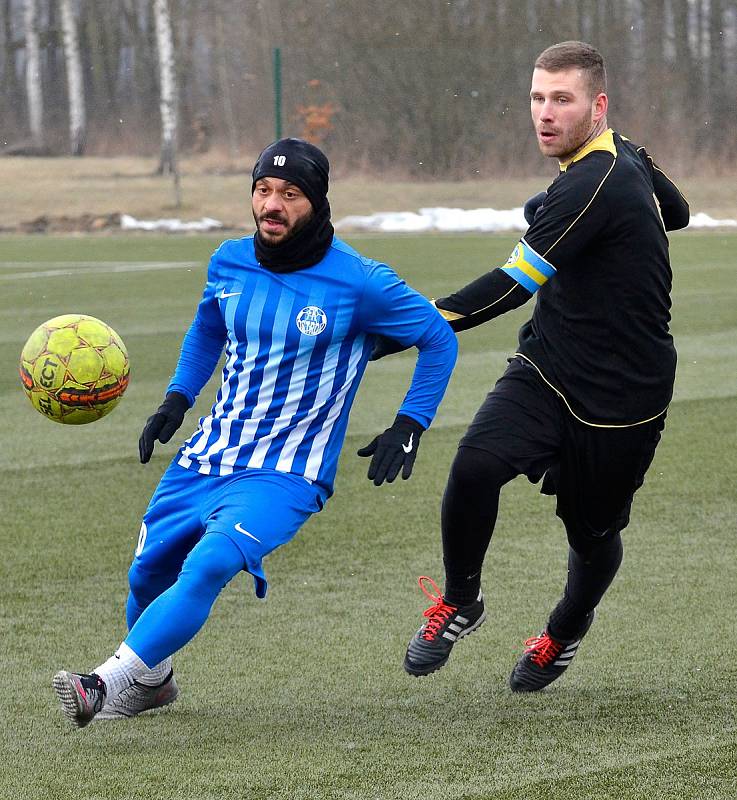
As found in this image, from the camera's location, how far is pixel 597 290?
4355 mm

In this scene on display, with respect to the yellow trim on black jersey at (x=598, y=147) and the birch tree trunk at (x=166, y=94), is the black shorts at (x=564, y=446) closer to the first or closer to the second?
the yellow trim on black jersey at (x=598, y=147)

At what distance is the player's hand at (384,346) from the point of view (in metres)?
4.41

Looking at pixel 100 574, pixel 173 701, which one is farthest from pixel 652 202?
pixel 100 574

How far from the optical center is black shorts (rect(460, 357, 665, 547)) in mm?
4418

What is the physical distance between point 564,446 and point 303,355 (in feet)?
2.92

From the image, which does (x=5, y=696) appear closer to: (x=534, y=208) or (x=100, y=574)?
(x=100, y=574)

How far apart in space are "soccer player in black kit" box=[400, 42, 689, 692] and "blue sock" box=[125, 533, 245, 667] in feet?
2.70

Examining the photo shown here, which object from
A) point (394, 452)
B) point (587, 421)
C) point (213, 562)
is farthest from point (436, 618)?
point (213, 562)

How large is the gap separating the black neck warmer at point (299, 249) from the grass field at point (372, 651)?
1.40m

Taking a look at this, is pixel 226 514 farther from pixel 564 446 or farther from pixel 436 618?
pixel 564 446

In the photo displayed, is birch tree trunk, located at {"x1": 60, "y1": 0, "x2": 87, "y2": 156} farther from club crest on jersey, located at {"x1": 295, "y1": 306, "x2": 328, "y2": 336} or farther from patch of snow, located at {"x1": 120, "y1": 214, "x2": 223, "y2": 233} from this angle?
club crest on jersey, located at {"x1": 295, "y1": 306, "x2": 328, "y2": 336}

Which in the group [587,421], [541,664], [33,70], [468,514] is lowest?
[33,70]

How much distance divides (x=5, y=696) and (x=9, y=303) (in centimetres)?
1250

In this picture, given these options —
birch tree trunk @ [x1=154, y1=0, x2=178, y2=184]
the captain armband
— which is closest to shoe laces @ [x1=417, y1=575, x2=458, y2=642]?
the captain armband
